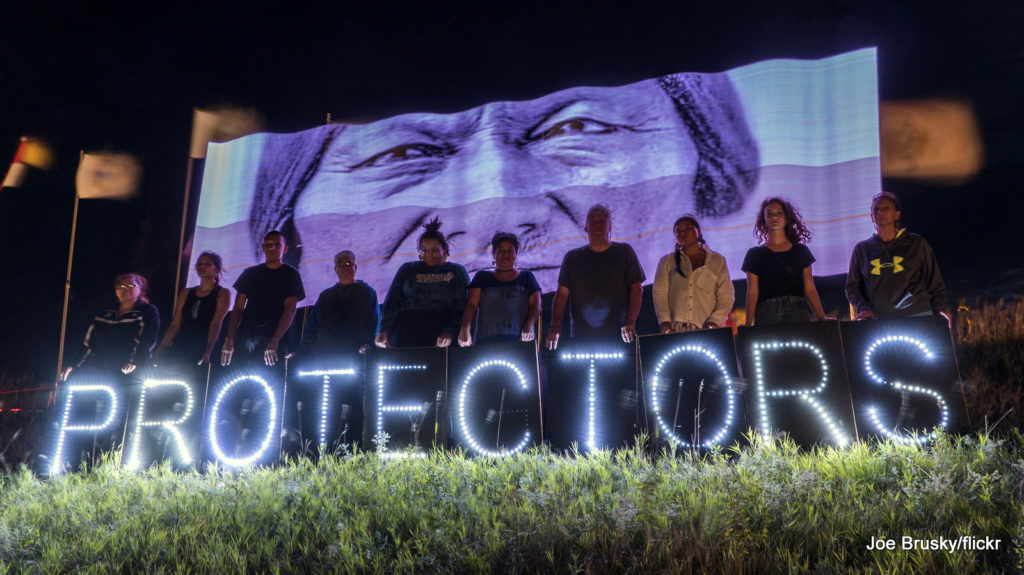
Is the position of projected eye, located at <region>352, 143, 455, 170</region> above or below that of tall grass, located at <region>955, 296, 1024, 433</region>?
above

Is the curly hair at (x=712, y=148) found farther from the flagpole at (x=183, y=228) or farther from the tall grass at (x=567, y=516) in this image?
the tall grass at (x=567, y=516)

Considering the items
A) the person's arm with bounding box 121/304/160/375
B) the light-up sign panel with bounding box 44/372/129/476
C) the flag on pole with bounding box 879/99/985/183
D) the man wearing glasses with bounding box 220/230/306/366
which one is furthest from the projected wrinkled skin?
the light-up sign panel with bounding box 44/372/129/476

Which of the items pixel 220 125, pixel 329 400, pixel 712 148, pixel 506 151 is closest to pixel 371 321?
pixel 329 400

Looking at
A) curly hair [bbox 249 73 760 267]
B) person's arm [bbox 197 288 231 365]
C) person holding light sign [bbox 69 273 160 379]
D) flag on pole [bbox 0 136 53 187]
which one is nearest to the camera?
person holding light sign [bbox 69 273 160 379]

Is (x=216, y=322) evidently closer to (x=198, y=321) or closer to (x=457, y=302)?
(x=198, y=321)

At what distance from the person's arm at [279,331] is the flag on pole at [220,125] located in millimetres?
4722

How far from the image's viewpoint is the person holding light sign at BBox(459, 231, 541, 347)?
5.23m

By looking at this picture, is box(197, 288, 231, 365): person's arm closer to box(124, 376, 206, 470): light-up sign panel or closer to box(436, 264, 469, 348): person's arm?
box(124, 376, 206, 470): light-up sign panel

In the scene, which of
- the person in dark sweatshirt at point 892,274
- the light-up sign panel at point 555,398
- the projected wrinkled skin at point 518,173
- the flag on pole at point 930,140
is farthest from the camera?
the projected wrinkled skin at point 518,173

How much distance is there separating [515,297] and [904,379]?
2.72 metres

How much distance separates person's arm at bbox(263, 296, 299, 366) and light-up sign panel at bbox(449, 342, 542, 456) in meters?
1.64

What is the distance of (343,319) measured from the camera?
224 inches

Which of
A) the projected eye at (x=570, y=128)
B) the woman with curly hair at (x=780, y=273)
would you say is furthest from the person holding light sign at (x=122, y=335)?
the woman with curly hair at (x=780, y=273)

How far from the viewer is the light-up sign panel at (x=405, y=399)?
452 centimetres
